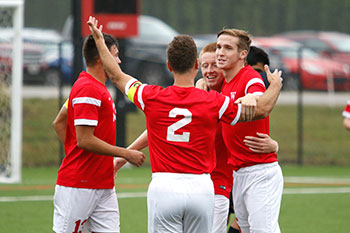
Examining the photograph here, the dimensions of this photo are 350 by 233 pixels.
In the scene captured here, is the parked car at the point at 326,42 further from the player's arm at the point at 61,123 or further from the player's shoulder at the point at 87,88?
the player's shoulder at the point at 87,88

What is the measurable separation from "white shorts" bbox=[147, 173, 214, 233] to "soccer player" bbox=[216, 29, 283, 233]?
0.95 m

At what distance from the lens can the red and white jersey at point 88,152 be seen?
213 inches

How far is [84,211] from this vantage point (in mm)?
5523

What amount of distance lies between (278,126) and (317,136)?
116cm

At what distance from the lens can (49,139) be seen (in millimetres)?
16812

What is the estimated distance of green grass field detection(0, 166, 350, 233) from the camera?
880cm

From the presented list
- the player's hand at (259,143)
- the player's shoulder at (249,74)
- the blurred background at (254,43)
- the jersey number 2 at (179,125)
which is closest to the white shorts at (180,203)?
the jersey number 2 at (179,125)

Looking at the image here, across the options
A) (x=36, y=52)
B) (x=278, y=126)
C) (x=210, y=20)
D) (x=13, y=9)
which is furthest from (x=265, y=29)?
(x=13, y=9)

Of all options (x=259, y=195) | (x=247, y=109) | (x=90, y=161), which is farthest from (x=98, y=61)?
(x=259, y=195)

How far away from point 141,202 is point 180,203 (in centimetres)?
593

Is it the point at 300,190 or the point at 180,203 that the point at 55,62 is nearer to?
the point at 300,190

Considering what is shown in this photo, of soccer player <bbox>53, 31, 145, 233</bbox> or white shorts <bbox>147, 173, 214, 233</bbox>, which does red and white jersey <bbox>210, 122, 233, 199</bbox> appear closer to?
soccer player <bbox>53, 31, 145, 233</bbox>

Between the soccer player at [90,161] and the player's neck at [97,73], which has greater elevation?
the player's neck at [97,73]

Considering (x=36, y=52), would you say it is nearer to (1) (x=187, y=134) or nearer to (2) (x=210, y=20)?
(2) (x=210, y=20)
